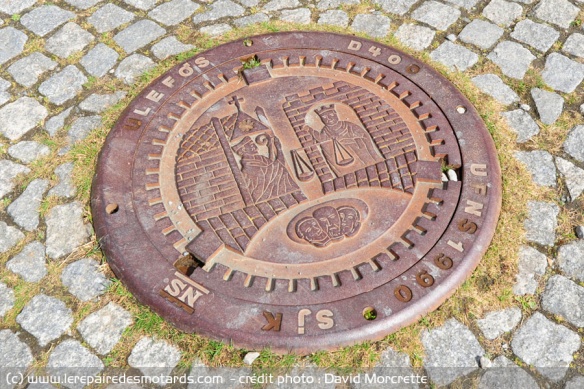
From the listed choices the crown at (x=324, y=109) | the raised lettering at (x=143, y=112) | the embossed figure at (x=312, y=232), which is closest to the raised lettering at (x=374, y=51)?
the crown at (x=324, y=109)

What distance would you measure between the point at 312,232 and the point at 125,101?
60.4 inches

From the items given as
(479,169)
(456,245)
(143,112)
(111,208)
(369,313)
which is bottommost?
(369,313)

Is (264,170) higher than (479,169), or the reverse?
(264,170)

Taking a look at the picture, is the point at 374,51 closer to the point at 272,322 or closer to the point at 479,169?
the point at 479,169

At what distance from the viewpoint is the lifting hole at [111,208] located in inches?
111

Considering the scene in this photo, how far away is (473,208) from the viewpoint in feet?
9.10

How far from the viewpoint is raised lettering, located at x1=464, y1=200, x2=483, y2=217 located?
276 centimetres

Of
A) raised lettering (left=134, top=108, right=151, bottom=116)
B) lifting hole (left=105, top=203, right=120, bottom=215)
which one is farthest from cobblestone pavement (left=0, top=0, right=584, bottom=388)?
raised lettering (left=134, top=108, right=151, bottom=116)

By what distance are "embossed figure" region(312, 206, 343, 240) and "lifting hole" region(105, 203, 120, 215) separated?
100cm

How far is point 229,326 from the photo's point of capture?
243 cm

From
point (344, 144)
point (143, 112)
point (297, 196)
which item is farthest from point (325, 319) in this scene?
point (143, 112)

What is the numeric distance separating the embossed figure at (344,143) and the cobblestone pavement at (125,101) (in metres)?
0.87

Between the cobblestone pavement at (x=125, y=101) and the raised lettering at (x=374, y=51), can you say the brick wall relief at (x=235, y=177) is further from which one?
the raised lettering at (x=374, y=51)

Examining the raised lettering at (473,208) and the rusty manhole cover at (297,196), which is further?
the raised lettering at (473,208)
